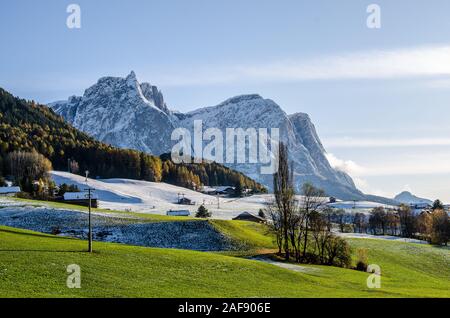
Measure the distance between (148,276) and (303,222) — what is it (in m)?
43.6

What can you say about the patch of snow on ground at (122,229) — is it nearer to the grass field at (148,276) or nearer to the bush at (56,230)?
the bush at (56,230)

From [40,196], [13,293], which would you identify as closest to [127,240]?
[13,293]

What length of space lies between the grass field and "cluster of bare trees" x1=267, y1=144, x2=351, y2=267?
433 inches

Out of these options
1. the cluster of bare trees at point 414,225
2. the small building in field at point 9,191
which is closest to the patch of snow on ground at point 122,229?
the small building in field at point 9,191

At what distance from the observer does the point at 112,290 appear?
3294 cm

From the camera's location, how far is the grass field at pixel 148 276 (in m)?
33.0

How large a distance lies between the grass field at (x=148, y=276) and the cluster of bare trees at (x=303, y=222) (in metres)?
11.0

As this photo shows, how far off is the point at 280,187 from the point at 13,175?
143 meters

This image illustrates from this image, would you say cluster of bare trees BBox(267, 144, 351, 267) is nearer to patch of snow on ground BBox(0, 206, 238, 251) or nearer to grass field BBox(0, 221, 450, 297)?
patch of snow on ground BBox(0, 206, 238, 251)

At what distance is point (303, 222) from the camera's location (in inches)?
3142

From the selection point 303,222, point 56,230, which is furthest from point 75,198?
point 303,222

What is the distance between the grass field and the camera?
3303 cm

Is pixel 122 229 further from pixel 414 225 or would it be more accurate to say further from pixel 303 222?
pixel 414 225

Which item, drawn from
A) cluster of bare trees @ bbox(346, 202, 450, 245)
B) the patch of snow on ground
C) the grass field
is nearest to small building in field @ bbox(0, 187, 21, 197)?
the patch of snow on ground
